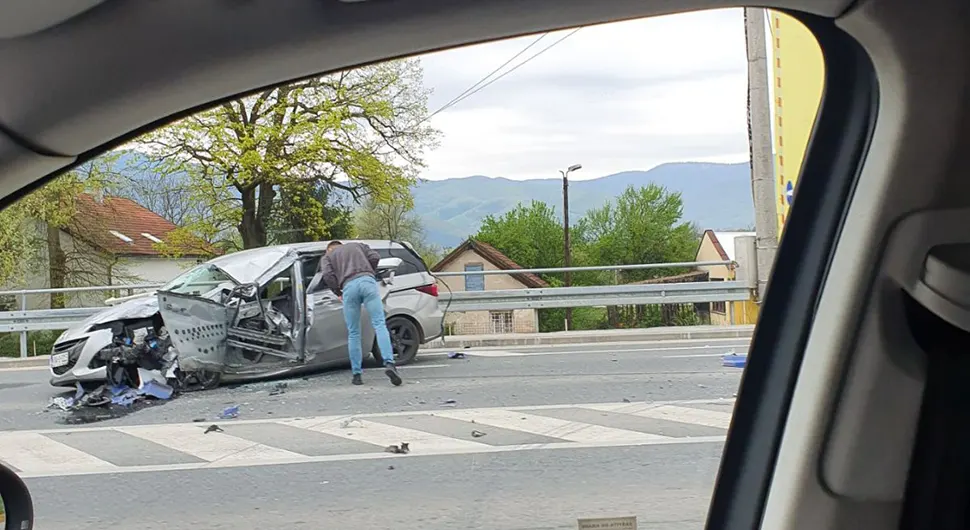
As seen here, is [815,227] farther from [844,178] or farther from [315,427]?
[315,427]

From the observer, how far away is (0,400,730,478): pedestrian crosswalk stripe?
4766mm

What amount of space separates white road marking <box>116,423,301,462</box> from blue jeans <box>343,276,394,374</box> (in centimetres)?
154

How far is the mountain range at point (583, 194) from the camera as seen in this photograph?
12.1 feet

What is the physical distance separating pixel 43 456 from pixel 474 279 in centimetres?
296

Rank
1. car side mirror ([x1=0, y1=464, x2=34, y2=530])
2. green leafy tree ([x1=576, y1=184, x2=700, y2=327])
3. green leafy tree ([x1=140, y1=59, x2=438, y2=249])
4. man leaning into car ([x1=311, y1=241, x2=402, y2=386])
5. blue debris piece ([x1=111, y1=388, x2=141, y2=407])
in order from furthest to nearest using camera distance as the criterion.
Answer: man leaning into car ([x1=311, y1=241, x2=402, y2=386]), blue debris piece ([x1=111, y1=388, x2=141, y2=407]), green leafy tree ([x1=576, y1=184, x2=700, y2=327]), green leafy tree ([x1=140, y1=59, x2=438, y2=249]), car side mirror ([x1=0, y1=464, x2=34, y2=530])

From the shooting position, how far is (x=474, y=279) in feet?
20.2

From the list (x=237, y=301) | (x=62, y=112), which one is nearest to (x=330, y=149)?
(x=62, y=112)

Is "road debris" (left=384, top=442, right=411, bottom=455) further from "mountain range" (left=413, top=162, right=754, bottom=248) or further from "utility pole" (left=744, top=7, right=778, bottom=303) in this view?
"utility pole" (left=744, top=7, right=778, bottom=303)

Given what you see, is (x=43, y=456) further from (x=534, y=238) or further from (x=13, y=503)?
(x=13, y=503)

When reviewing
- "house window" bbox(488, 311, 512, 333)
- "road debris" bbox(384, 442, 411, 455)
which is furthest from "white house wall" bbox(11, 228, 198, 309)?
"house window" bbox(488, 311, 512, 333)

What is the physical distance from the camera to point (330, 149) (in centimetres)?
387

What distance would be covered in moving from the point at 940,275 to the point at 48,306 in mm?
4812

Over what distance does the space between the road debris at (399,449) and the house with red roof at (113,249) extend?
5.14 feet

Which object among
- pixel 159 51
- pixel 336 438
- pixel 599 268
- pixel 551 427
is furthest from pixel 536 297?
pixel 159 51
